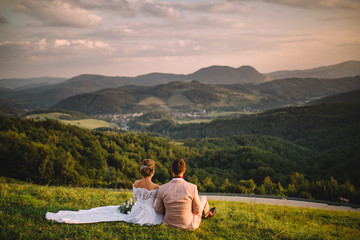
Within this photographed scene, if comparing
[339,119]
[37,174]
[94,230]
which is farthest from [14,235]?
[339,119]

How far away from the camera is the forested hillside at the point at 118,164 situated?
23312 mm

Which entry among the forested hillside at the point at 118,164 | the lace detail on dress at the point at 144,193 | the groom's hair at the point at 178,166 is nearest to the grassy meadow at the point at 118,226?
the lace detail on dress at the point at 144,193

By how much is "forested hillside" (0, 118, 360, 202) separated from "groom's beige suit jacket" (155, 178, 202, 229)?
51.7 ft

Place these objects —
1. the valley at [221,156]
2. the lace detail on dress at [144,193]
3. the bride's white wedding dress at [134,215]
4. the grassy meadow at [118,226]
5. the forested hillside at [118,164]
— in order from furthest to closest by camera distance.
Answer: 1. the valley at [221,156]
2. the forested hillside at [118,164]
3. the lace detail on dress at [144,193]
4. the bride's white wedding dress at [134,215]
5. the grassy meadow at [118,226]

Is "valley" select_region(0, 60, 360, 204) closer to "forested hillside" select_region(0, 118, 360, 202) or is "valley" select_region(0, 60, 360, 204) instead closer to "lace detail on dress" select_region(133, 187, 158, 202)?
"forested hillside" select_region(0, 118, 360, 202)

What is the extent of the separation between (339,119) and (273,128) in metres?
43.4

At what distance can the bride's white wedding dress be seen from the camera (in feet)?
25.7

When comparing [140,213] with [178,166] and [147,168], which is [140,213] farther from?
[178,166]

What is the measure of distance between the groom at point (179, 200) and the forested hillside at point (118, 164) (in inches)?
620

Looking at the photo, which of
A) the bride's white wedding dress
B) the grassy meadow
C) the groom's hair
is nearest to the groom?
the groom's hair

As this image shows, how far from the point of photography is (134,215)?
8.23 m

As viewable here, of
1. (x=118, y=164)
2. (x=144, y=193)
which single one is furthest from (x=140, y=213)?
(x=118, y=164)

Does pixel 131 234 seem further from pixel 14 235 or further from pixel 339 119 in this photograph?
pixel 339 119

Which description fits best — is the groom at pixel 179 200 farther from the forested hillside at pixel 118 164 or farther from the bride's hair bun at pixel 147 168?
the forested hillside at pixel 118 164
